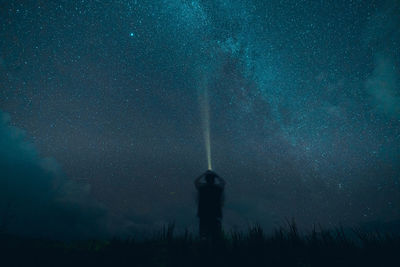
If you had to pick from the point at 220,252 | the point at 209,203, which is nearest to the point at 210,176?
the point at 209,203

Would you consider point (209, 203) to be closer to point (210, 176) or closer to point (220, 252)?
point (210, 176)

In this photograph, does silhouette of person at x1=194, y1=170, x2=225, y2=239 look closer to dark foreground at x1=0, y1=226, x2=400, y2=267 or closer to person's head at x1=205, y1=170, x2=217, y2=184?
person's head at x1=205, y1=170, x2=217, y2=184

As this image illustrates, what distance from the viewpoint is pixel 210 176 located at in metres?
12.1

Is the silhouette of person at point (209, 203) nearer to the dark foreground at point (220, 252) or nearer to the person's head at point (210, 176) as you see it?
the person's head at point (210, 176)

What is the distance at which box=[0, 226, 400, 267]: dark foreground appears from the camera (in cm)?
662

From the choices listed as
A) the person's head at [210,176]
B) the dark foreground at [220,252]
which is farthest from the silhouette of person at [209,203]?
the dark foreground at [220,252]

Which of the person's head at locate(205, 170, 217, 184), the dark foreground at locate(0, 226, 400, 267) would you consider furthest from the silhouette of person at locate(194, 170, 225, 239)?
the dark foreground at locate(0, 226, 400, 267)

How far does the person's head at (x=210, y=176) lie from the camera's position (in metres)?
12.0

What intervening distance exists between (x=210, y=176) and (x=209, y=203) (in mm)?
1585

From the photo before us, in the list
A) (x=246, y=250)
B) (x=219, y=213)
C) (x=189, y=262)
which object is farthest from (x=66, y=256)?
(x=219, y=213)

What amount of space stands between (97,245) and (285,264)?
7.19m

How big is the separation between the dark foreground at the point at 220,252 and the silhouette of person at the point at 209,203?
122 inches

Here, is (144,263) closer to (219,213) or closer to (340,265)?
(219,213)

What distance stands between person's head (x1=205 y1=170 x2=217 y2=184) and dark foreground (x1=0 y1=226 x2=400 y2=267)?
4.04m
